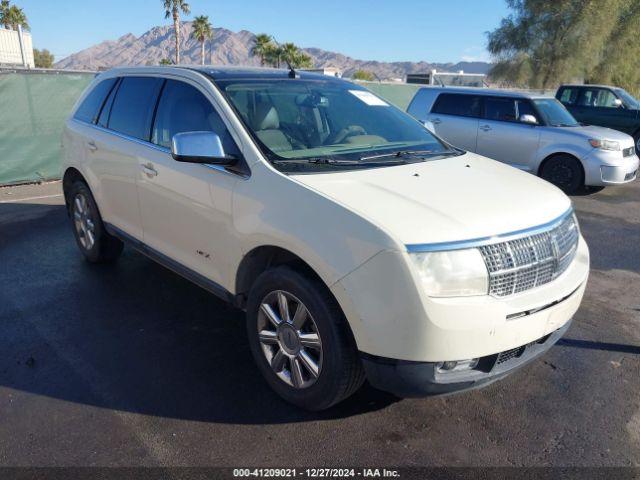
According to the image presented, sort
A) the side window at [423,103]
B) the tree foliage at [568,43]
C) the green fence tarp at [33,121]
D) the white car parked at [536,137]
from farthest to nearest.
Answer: the tree foliage at [568,43] < the side window at [423,103] < the white car parked at [536,137] < the green fence tarp at [33,121]

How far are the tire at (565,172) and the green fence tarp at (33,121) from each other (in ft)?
29.0

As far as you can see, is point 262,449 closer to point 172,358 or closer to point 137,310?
point 172,358

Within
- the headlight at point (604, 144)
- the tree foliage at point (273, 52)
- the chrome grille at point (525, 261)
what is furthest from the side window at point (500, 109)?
the tree foliage at point (273, 52)

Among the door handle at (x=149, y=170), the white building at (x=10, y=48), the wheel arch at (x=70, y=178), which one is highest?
the white building at (x=10, y=48)

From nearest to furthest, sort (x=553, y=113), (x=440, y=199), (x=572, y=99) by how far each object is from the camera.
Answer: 1. (x=440, y=199)
2. (x=553, y=113)
3. (x=572, y=99)

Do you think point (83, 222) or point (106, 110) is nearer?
point (106, 110)

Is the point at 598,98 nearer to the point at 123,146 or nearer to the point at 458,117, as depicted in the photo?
the point at 458,117

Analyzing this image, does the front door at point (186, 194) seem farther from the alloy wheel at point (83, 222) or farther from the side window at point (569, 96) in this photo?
the side window at point (569, 96)

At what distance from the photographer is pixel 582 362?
3781 mm

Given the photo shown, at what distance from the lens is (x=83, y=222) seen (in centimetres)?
543

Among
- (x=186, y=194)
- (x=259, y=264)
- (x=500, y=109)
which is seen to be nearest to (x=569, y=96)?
(x=500, y=109)

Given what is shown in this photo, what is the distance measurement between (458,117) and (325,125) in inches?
294

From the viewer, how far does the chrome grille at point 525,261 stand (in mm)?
2564

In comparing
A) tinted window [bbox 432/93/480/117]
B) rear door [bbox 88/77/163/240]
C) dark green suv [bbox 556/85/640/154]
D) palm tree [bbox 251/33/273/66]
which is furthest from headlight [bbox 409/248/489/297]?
palm tree [bbox 251/33/273/66]
